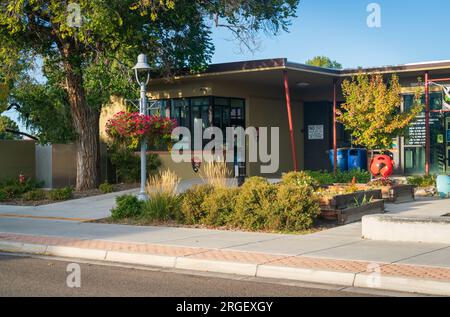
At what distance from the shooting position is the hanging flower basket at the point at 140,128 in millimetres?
15664

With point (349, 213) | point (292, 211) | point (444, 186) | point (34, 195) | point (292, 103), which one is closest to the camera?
point (292, 211)

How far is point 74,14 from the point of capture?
1802 cm

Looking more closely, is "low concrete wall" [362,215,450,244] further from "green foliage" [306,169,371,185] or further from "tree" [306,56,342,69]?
"tree" [306,56,342,69]

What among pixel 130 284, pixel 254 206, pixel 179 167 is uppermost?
pixel 179 167

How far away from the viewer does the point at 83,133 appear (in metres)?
21.9

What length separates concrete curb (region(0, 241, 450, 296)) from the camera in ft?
26.0

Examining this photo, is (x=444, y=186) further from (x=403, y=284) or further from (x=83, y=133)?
(x=83, y=133)

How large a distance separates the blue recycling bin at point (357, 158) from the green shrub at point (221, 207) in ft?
37.5

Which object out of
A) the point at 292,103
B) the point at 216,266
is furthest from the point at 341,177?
the point at 216,266

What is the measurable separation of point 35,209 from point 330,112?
15.1 meters

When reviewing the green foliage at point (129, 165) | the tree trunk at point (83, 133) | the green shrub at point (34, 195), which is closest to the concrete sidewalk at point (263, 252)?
the green shrub at point (34, 195)

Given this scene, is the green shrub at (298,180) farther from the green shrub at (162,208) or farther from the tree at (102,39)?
the tree at (102,39)

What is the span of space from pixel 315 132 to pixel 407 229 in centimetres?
1790

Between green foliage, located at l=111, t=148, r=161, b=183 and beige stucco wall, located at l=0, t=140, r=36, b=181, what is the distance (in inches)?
128
